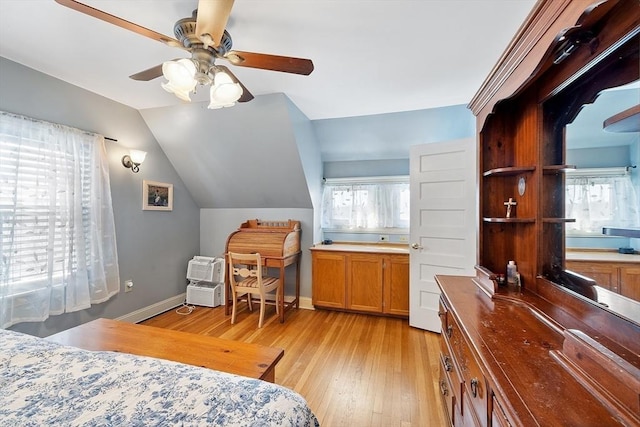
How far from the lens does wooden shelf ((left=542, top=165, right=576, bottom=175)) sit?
1156mm

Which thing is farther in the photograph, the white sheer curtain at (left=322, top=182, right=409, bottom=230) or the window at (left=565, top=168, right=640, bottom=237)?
the white sheer curtain at (left=322, top=182, right=409, bottom=230)

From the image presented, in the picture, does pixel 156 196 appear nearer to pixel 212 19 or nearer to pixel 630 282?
pixel 212 19

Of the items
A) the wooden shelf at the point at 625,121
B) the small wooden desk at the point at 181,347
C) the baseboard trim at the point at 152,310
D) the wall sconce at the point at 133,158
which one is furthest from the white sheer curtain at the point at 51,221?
the wooden shelf at the point at 625,121

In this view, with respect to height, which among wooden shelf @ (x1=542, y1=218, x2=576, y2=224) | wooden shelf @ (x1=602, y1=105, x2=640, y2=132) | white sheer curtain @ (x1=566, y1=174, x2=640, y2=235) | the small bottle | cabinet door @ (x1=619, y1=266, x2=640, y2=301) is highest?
wooden shelf @ (x1=602, y1=105, x2=640, y2=132)

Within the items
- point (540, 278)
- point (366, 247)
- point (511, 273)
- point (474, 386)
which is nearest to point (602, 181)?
point (540, 278)

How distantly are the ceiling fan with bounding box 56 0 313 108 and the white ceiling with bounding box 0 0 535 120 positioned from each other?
0.28m

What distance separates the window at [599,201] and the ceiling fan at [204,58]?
1.33 metres

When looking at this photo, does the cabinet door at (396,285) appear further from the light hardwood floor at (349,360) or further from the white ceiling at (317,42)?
the white ceiling at (317,42)

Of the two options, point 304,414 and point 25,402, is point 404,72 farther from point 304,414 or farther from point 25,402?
point 25,402

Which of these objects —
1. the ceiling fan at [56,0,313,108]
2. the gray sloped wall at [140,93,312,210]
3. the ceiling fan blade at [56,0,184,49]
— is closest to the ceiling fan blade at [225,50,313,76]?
the ceiling fan at [56,0,313,108]

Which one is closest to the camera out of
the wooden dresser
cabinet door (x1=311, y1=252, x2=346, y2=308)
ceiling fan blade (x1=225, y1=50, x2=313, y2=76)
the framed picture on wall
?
the wooden dresser

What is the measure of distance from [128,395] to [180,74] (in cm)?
133

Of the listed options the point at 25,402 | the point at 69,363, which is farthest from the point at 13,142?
the point at 25,402

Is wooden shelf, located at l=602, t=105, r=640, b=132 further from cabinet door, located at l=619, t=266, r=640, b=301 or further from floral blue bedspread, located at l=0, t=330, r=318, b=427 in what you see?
floral blue bedspread, located at l=0, t=330, r=318, b=427
